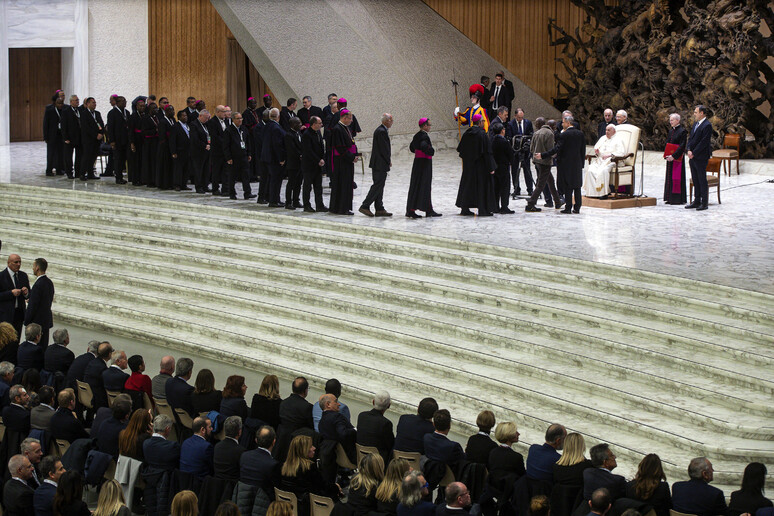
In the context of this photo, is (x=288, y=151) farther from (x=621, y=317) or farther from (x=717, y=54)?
(x=717, y=54)

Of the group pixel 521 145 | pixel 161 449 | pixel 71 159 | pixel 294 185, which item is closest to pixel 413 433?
pixel 161 449

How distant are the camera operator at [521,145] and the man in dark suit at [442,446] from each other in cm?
863

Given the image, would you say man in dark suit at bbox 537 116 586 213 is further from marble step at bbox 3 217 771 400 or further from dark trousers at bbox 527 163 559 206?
marble step at bbox 3 217 771 400

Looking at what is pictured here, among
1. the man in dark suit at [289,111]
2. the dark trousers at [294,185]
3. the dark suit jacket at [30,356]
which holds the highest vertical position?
the man in dark suit at [289,111]

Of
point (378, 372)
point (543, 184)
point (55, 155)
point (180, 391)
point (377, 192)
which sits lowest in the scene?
point (378, 372)

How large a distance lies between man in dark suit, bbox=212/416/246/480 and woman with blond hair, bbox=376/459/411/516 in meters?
1.06

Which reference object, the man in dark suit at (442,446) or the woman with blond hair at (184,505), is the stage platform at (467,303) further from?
the woman with blond hair at (184,505)

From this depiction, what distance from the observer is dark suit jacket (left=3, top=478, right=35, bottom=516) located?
586 cm

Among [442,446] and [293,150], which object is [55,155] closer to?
[293,150]

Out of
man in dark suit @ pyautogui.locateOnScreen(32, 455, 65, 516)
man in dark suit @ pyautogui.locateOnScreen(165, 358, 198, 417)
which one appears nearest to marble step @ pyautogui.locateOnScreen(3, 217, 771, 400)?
man in dark suit @ pyautogui.locateOnScreen(165, 358, 198, 417)

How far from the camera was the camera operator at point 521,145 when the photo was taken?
47.8ft

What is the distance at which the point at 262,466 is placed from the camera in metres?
6.14

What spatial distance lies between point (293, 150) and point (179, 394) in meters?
6.84

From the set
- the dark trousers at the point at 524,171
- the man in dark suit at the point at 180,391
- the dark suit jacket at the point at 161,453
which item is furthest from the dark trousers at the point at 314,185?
the dark suit jacket at the point at 161,453
